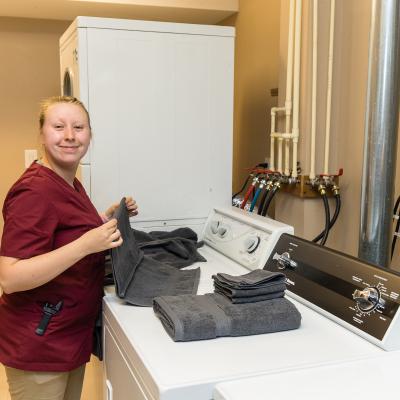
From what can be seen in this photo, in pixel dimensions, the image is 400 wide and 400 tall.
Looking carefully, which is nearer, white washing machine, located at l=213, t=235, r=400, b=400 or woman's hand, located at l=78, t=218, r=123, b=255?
white washing machine, located at l=213, t=235, r=400, b=400

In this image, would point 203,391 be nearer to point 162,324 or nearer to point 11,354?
point 162,324

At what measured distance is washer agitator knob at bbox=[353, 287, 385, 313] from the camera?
1235 mm

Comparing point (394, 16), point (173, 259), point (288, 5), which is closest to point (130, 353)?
point (173, 259)

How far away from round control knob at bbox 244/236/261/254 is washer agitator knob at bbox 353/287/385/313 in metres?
0.53

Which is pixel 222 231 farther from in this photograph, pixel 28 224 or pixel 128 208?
pixel 28 224

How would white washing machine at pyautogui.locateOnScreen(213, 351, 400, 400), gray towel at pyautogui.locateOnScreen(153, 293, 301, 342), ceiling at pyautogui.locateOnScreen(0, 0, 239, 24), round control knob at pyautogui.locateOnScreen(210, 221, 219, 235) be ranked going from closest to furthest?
1. white washing machine at pyautogui.locateOnScreen(213, 351, 400, 400)
2. gray towel at pyautogui.locateOnScreen(153, 293, 301, 342)
3. round control knob at pyautogui.locateOnScreen(210, 221, 219, 235)
4. ceiling at pyautogui.locateOnScreen(0, 0, 239, 24)

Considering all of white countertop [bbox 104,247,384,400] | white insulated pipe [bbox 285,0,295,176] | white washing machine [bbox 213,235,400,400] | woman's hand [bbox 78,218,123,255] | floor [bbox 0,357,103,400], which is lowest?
floor [bbox 0,357,103,400]

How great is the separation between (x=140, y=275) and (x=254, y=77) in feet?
6.00

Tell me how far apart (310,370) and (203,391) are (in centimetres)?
23

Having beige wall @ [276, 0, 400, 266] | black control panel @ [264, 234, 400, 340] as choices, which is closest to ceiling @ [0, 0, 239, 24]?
beige wall @ [276, 0, 400, 266]

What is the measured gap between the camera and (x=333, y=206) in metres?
2.32

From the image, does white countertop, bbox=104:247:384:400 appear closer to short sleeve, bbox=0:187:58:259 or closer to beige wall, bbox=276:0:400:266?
short sleeve, bbox=0:187:58:259

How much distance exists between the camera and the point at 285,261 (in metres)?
1.59

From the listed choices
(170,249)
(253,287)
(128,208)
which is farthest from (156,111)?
(253,287)
